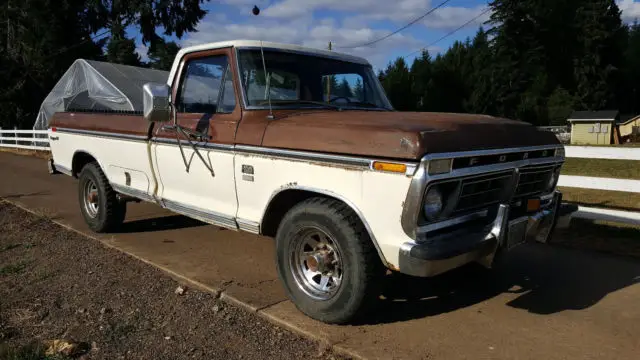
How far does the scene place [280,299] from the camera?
12.8ft

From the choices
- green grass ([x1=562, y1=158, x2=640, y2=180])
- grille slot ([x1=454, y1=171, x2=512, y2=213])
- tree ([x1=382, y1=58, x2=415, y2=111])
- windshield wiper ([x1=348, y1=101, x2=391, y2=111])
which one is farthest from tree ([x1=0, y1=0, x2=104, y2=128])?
tree ([x1=382, y1=58, x2=415, y2=111])

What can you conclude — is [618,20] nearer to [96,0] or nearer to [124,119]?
[96,0]

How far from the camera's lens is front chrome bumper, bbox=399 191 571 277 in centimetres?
293

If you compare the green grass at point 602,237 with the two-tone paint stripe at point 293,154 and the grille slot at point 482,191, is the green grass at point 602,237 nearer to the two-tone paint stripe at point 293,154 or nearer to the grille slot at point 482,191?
the grille slot at point 482,191

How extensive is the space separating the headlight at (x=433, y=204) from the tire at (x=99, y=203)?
4027 mm

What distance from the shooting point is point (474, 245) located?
310cm

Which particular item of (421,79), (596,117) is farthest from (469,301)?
(421,79)

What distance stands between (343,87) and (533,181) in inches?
72.8

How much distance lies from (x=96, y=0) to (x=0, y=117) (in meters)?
8.93

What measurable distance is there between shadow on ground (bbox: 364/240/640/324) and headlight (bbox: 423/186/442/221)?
25.3 inches

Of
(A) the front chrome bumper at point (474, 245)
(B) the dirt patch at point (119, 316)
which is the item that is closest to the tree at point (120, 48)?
(B) the dirt patch at point (119, 316)

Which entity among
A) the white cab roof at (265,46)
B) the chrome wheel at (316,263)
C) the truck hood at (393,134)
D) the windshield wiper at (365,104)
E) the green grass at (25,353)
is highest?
the white cab roof at (265,46)

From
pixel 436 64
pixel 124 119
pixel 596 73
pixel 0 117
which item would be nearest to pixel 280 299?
pixel 124 119

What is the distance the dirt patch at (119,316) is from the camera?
3.14 m
